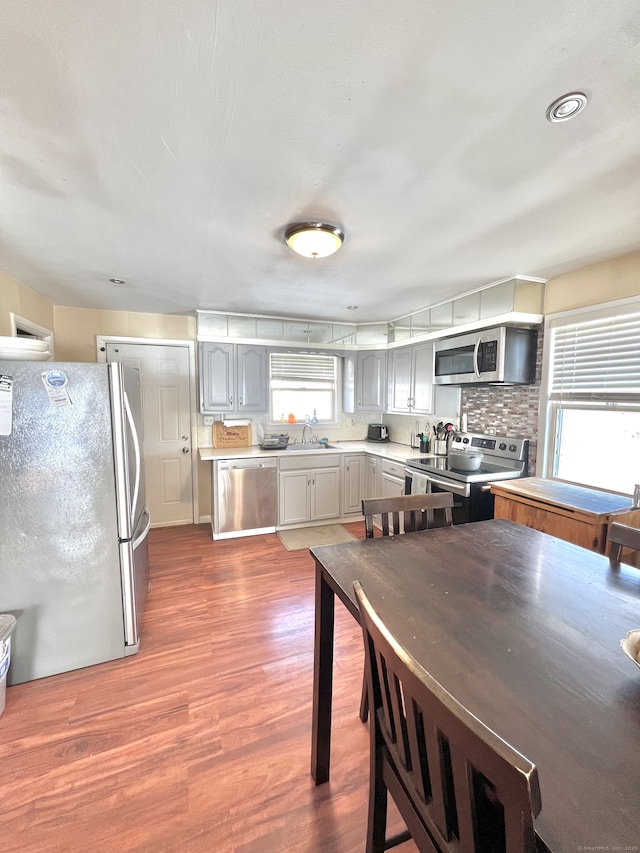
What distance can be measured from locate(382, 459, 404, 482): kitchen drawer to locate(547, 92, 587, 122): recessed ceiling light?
277cm

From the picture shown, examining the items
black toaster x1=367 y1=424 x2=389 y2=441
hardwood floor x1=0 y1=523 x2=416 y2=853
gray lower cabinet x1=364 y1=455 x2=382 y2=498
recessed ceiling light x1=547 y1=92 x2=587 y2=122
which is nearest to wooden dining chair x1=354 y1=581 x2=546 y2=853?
hardwood floor x1=0 y1=523 x2=416 y2=853

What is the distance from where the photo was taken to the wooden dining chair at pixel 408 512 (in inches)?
67.3

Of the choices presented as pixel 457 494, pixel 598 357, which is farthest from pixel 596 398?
pixel 457 494

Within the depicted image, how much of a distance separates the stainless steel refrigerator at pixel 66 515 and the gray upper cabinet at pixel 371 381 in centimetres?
296

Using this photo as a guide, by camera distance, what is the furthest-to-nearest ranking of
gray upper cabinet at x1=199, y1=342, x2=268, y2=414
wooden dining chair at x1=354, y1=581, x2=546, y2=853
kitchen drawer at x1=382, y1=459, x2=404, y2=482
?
gray upper cabinet at x1=199, y1=342, x2=268, y2=414 < kitchen drawer at x1=382, y1=459, x2=404, y2=482 < wooden dining chair at x1=354, y1=581, x2=546, y2=853

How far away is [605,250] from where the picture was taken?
88.0 inches

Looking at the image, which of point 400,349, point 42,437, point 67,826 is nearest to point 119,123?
point 42,437

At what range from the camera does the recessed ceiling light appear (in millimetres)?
1087

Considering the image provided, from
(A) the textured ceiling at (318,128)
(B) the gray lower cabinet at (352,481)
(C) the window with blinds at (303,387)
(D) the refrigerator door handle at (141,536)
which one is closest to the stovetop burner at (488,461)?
(B) the gray lower cabinet at (352,481)

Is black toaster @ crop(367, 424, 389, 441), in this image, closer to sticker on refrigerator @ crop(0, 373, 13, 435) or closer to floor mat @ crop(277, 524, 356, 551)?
floor mat @ crop(277, 524, 356, 551)

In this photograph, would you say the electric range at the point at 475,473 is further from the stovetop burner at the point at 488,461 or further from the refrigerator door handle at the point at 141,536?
the refrigerator door handle at the point at 141,536

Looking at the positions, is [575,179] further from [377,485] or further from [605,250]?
[377,485]

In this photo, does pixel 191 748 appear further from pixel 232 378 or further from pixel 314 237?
pixel 232 378

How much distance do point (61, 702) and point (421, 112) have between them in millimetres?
2963
